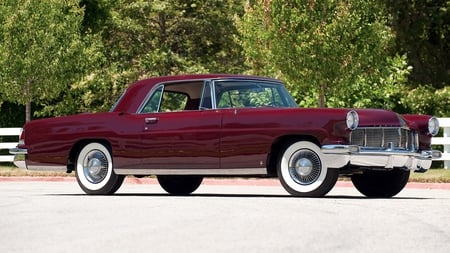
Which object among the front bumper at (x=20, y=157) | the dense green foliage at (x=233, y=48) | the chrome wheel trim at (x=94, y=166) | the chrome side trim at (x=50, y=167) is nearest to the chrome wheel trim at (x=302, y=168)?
the chrome wheel trim at (x=94, y=166)

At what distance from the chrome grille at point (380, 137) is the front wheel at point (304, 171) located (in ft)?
1.64

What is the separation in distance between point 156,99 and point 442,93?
57.5 feet

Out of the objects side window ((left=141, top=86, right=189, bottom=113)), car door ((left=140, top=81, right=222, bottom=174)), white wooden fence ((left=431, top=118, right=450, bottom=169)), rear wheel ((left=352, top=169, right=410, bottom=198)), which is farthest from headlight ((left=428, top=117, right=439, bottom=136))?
white wooden fence ((left=431, top=118, right=450, bottom=169))

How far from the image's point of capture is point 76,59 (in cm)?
3097

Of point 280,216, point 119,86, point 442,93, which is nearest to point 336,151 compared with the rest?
point 280,216

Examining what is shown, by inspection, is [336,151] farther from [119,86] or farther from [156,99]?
[119,86]

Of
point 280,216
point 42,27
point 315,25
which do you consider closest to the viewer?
point 280,216

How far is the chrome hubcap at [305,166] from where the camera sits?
13.0m

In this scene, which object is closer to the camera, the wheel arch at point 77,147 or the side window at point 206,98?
the side window at point 206,98

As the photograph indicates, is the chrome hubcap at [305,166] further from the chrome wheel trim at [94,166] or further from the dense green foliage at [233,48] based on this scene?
the dense green foliage at [233,48]

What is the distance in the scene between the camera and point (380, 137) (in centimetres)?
1316

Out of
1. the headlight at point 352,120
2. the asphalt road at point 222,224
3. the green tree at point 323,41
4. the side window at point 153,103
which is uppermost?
the green tree at point 323,41

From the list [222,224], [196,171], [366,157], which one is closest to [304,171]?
[366,157]

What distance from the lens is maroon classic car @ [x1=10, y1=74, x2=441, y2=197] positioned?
Answer: 42.3 feet
